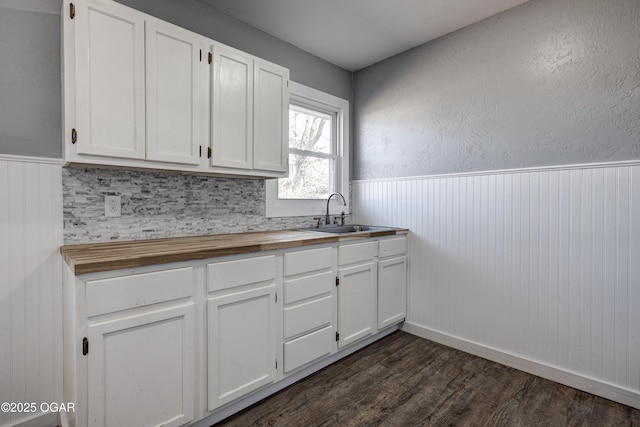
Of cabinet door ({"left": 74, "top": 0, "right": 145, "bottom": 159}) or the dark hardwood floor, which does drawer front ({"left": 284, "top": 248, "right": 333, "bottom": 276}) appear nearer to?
the dark hardwood floor

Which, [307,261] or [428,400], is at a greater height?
[307,261]

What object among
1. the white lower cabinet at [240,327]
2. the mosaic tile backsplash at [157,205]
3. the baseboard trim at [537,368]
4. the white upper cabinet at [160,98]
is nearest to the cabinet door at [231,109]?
the white upper cabinet at [160,98]

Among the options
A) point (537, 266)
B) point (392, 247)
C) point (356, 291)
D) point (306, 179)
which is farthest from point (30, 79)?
point (537, 266)

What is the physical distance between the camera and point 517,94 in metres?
2.25

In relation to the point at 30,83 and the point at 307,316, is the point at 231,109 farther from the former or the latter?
the point at 307,316

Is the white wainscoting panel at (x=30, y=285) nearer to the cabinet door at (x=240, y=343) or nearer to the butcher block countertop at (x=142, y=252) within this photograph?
the butcher block countertop at (x=142, y=252)

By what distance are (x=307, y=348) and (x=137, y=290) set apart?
112 cm

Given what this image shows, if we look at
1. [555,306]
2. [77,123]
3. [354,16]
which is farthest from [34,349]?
[555,306]

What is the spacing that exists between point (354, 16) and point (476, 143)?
1.32m

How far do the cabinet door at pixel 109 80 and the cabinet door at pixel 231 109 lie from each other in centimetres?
39

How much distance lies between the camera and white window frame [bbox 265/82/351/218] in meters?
2.65

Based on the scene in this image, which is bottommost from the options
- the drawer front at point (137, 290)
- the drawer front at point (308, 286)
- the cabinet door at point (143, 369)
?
the cabinet door at point (143, 369)

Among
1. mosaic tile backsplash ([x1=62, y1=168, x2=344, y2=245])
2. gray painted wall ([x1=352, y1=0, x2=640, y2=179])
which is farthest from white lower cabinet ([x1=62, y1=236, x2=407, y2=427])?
gray painted wall ([x1=352, y1=0, x2=640, y2=179])

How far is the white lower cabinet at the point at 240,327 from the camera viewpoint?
5.26 feet
